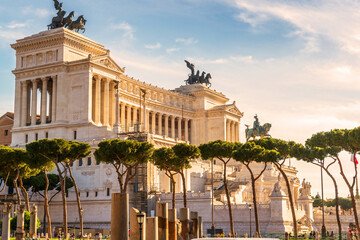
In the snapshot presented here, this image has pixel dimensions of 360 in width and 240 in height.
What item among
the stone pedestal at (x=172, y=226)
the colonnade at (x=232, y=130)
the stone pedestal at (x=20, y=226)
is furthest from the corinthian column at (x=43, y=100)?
the stone pedestal at (x=172, y=226)

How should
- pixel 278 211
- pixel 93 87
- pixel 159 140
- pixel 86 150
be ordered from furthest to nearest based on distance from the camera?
pixel 93 87
pixel 159 140
pixel 278 211
pixel 86 150

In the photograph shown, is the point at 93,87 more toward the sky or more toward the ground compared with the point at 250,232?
more toward the sky

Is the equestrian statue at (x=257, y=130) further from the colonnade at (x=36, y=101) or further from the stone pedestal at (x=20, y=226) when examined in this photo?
the stone pedestal at (x=20, y=226)

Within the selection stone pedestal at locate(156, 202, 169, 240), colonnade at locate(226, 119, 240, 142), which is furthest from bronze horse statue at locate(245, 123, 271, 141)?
stone pedestal at locate(156, 202, 169, 240)

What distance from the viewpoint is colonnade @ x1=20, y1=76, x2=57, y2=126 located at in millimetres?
101312

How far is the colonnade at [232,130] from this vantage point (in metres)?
135

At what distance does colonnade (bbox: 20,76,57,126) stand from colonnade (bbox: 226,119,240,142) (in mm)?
44606

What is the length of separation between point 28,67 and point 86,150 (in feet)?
137

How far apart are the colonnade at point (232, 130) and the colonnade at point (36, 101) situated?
44606 mm

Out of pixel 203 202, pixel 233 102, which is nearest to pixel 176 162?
pixel 203 202

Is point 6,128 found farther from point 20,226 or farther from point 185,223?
point 185,223

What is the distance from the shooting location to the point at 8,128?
114 meters

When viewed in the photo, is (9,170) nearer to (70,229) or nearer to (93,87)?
(70,229)

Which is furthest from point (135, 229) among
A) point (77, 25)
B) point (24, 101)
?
point (77, 25)
